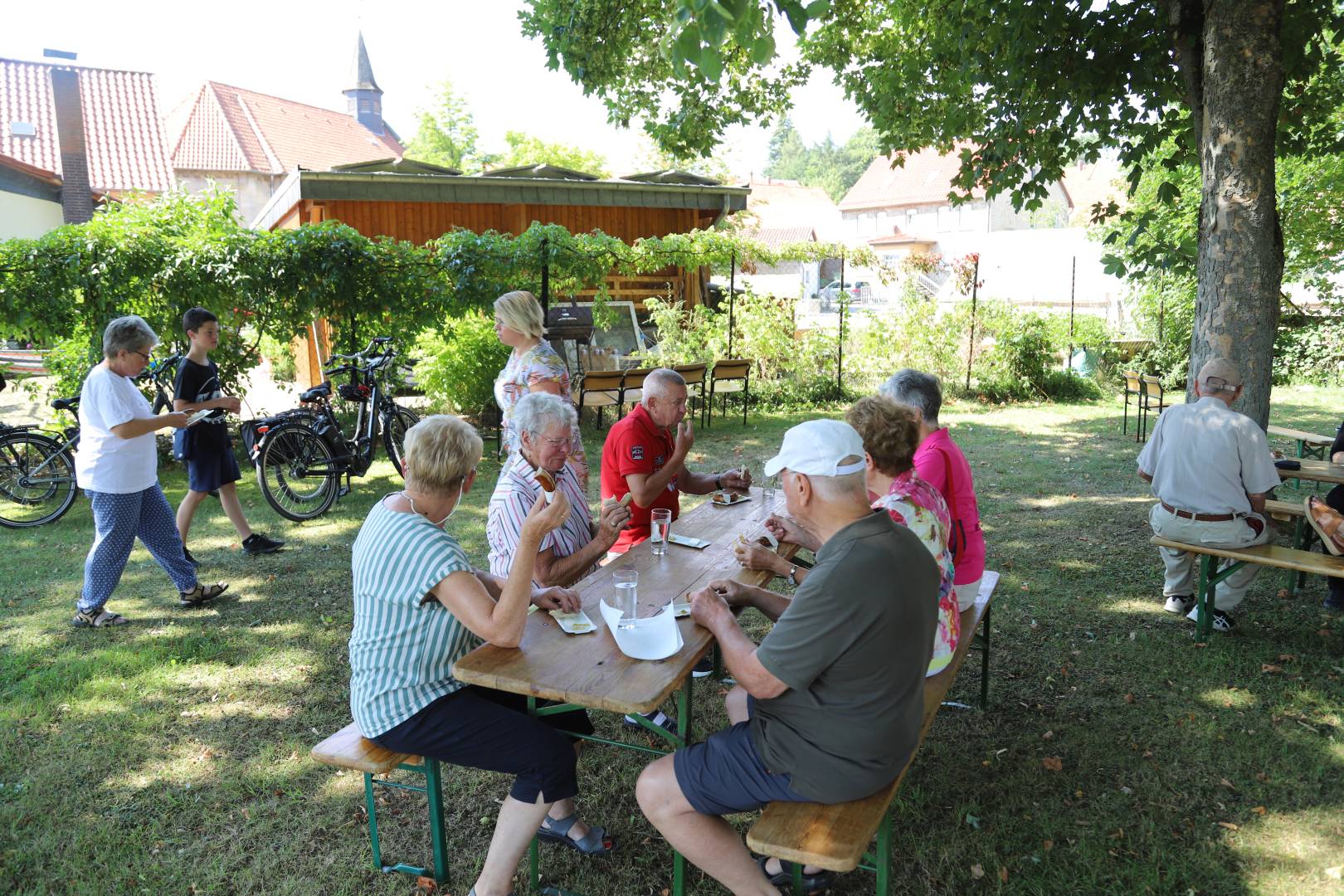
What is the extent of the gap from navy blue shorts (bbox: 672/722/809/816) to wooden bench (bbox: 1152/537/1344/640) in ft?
10.8

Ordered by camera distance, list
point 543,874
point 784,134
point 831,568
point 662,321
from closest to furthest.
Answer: point 831,568 < point 543,874 < point 662,321 < point 784,134

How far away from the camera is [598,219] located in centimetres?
1415

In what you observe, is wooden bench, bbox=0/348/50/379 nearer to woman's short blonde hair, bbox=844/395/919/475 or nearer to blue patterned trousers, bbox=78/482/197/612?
blue patterned trousers, bbox=78/482/197/612

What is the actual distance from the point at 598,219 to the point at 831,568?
42.2ft

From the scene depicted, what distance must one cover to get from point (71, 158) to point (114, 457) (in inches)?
859

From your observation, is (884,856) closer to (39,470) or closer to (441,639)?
(441,639)

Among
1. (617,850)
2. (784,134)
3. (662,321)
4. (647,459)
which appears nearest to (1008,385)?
(662,321)

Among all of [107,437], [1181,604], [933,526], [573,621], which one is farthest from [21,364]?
[1181,604]

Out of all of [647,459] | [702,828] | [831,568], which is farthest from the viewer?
[647,459]

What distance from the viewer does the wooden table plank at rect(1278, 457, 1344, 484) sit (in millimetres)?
5223

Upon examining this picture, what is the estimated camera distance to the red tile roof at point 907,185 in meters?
45.7

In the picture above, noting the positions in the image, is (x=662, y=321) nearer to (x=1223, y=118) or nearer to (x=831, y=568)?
(x=1223, y=118)

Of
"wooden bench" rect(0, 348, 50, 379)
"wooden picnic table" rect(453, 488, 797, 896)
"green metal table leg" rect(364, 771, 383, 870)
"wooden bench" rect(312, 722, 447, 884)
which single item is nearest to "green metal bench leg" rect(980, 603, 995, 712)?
"wooden picnic table" rect(453, 488, 797, 896)

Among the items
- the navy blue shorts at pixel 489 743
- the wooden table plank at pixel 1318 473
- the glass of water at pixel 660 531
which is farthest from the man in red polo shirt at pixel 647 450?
the wooden table plank at pixel 1318 473
